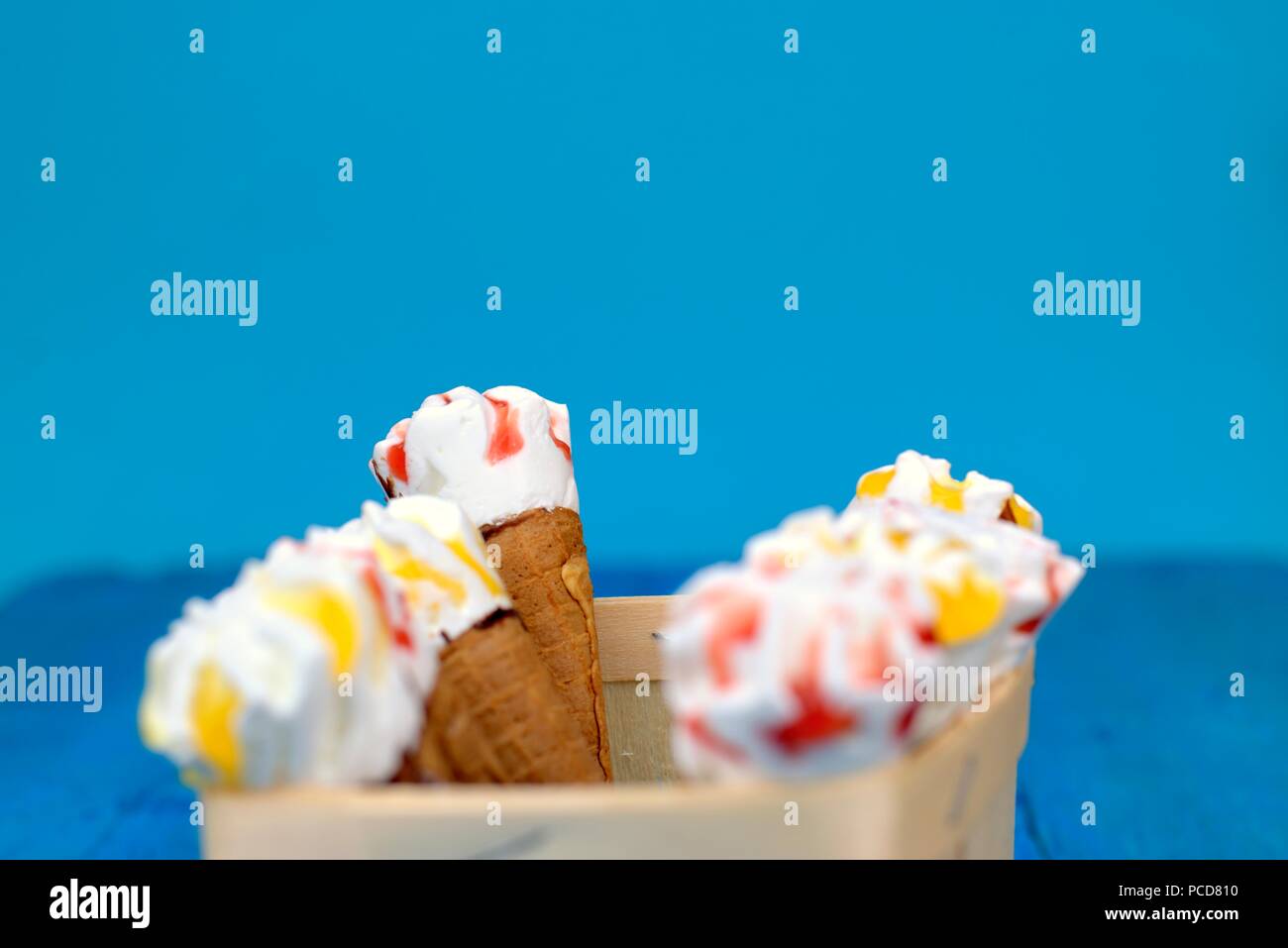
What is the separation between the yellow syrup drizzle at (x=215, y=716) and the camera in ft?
3.09

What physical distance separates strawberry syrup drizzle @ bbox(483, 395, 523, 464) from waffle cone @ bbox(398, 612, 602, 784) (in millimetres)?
364

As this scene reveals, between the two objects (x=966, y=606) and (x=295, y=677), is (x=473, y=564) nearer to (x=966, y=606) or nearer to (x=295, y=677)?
(x=295, y=677)

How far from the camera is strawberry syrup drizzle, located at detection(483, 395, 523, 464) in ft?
5.32

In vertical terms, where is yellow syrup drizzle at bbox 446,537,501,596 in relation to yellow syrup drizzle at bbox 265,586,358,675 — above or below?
above

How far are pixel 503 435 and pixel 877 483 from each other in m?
0.39

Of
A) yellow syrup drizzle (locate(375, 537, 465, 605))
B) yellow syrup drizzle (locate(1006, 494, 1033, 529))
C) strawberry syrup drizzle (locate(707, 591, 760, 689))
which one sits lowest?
strawberry syrup drizzle (locate(707, 591, 760, 689))

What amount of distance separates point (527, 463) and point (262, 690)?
2.36 feet

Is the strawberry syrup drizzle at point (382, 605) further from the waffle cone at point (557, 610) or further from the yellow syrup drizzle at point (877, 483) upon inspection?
the yellow syrup drizzle at point (877, 483)

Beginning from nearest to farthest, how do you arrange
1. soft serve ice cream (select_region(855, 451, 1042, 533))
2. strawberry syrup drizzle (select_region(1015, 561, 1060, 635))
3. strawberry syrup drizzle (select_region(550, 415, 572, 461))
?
strawberry syrup drizzle (select_region(1015, 561, 1060, 635)), soft serve ice cream (select_region(855, 451, 1042, 533)), strawberry syrup drizzle (select_region(550, 415, 572, 461))

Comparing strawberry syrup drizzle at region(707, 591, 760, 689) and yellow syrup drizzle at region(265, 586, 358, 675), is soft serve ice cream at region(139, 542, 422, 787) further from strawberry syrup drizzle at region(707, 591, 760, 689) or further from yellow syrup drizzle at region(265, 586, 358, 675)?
strawberry syrup drizzle at region(707, 591, 760, 689)

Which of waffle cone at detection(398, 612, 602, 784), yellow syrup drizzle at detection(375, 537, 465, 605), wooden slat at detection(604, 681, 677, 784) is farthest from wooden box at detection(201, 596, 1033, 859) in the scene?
wooden slat at detection(604, 681, 677, 784)

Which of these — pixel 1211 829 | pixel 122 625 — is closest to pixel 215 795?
pixel 1211 829

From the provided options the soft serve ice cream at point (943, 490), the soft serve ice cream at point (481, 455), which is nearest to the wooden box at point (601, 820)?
the soft serve ice cream at point (943, 490)
